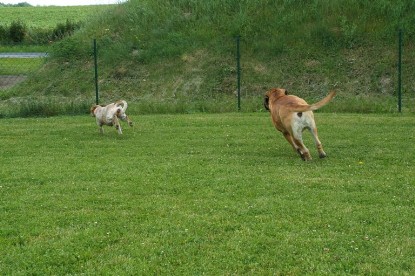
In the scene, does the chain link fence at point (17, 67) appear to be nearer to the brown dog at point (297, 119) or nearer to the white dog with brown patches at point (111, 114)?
the white dog with brown patches at point (111, 114)

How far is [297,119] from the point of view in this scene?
9.36m

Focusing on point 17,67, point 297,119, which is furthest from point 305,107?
point 17,67

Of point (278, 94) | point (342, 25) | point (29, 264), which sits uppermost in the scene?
point (342, 25)

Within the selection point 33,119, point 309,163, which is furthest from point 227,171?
point 33,119

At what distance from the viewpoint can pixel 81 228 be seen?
630 cm

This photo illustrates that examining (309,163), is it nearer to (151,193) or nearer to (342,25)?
(151,193)

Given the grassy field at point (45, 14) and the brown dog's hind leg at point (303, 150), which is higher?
the grassy field at point (45, 14)

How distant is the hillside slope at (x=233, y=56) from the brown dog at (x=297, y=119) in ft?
25.0

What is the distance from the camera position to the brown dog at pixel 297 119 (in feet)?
30.5

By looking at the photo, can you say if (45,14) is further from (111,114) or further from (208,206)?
(208,206)

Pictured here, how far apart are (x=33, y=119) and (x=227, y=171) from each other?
9.04 meters

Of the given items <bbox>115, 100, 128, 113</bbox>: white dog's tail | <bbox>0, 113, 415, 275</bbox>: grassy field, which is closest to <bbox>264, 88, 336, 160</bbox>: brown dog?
<bbox>0, 113, 415, 275</bbox>: grassy field

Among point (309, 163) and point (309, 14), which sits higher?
point (309, 14)

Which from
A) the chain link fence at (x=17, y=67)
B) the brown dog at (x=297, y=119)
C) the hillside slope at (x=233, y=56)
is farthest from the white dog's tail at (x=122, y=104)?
the chain link fence at (x=17, y=67)
